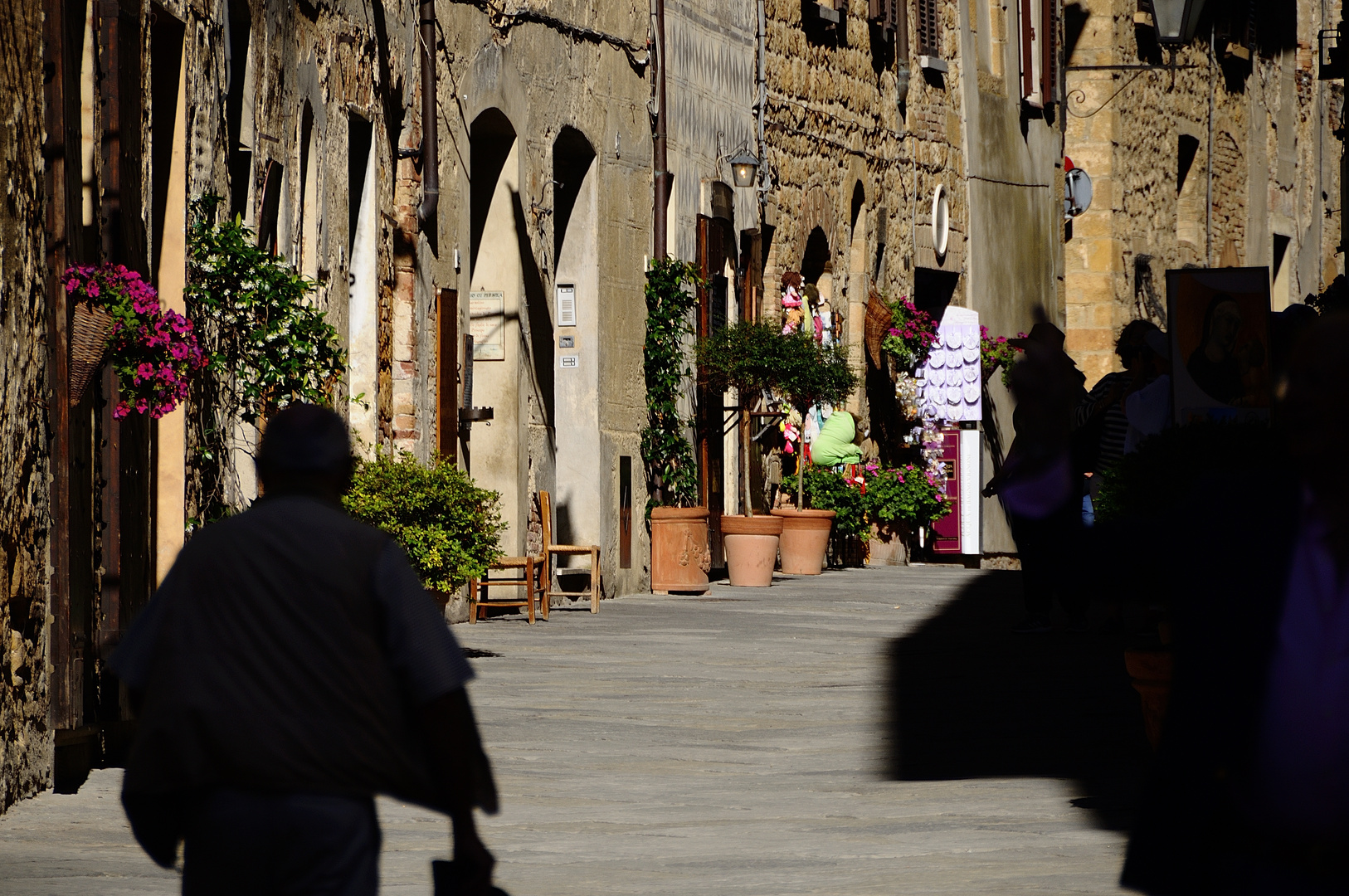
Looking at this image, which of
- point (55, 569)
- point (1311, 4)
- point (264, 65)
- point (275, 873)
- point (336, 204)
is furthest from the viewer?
point (1311, 4)

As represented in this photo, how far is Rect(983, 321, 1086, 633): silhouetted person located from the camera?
292 cm

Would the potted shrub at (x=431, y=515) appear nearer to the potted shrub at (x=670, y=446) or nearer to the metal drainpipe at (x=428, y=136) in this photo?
the metal drainpipe at (x=428, y=136)

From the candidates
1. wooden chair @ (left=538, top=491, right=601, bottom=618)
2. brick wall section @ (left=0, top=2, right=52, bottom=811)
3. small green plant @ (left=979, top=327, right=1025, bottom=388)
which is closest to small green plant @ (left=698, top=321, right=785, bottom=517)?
wooden chair @ (left=538, top=491, right=601, bottom=618)

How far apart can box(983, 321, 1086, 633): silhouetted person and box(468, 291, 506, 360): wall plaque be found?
38.1 ft

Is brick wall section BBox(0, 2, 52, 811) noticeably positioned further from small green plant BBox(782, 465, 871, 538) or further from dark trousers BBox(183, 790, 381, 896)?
small green plant BBox(782, 465, 871, 538)

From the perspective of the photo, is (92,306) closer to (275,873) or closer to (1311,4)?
(275,873)

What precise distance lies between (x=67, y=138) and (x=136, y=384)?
0.86m

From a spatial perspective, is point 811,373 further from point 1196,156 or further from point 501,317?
point 1196,156

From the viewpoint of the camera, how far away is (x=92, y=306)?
7145 millimetres

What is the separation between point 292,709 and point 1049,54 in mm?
21993

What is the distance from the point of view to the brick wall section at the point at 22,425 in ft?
21.0

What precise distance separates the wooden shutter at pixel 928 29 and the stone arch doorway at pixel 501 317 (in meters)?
7.96

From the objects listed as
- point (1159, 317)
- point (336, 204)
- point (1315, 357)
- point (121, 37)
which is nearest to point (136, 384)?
point (121, 37)

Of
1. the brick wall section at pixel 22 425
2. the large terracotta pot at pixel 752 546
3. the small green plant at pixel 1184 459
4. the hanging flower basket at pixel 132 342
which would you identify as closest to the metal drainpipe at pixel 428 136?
the large terracotta pot at pixel 752 546
